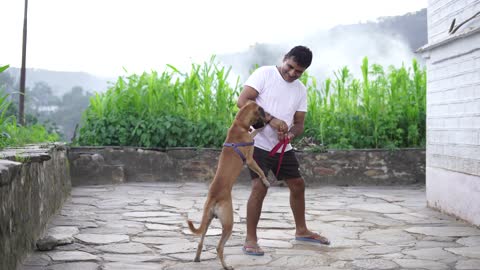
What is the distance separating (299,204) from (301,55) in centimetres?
133

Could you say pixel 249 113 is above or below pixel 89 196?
above

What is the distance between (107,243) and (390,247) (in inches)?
93.9

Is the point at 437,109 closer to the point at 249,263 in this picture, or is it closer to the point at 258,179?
the point at 258,179

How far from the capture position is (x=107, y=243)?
5086 mm

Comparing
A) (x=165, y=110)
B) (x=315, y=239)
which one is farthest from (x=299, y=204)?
(x=165, y=110)

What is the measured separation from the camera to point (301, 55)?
463 cm

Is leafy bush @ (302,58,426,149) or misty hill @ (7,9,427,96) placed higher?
misty hill @ (7,9,427,96)

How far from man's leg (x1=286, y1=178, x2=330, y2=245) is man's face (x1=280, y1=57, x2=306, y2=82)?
89 cm

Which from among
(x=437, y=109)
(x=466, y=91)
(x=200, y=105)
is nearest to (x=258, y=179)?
(x=466, y=91)

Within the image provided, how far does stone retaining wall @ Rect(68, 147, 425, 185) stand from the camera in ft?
32.3

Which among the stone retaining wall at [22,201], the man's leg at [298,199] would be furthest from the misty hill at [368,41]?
the man's leg at [298,199]

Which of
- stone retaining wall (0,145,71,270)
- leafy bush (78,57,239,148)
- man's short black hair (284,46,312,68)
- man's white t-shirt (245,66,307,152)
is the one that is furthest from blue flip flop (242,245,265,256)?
leafy bush (78,57,239,148)

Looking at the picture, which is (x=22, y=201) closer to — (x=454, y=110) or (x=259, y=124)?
(x=259, y=124)

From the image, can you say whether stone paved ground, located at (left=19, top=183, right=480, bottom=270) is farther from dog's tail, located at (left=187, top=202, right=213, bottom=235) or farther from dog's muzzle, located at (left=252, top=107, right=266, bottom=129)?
dog's muzzle, located at (left=252, top=107, right=266, bottom=129)
